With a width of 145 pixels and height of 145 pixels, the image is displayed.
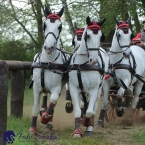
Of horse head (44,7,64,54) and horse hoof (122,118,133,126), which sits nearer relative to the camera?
horse head (44,7,64,54)

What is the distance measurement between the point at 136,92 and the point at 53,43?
383 cm

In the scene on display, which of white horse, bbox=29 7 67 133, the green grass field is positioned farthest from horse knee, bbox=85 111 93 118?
white horse, bbox=29 7 67 133

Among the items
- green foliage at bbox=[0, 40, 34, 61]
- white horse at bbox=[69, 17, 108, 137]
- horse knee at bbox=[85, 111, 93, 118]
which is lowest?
horse knee at bbox=[85, 111, 93, 118]

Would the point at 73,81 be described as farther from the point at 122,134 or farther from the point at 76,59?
the point at 122,134

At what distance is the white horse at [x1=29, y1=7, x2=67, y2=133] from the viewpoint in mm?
7098

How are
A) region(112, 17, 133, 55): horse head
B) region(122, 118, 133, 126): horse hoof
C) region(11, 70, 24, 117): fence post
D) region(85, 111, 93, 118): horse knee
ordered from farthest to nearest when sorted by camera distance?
region(122, 118, 133, 126): horse hoof → region(11, 70, 24, 117): fence post → region(112, 17, 133, 55): horse head → region(85, 111, 93, 118): horse knee

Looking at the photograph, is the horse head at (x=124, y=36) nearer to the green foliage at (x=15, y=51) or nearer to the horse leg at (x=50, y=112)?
the horse leg at (x=50, y=112)

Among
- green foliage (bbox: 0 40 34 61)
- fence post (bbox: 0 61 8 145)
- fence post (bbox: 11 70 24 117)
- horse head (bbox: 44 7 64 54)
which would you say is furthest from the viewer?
green foliage (bbox: 0 40 34 61)

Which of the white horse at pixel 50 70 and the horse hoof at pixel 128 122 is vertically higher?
the white horse at pixel 50 70

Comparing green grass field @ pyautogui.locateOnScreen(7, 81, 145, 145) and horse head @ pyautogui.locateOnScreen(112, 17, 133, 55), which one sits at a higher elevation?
horse head @ pyautogui.locateOnScreen(112, 17, 133, 55)

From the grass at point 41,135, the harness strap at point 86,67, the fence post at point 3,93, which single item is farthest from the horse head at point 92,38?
the fence post at point 3,93

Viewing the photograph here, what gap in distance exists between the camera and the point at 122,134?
25.6ft

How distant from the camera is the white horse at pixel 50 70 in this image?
7098 mm

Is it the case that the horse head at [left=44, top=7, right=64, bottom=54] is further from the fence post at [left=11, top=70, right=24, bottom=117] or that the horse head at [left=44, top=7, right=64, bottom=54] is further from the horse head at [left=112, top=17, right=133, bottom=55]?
the fence post at [left=11, top=70, right=24, bottom=117]
